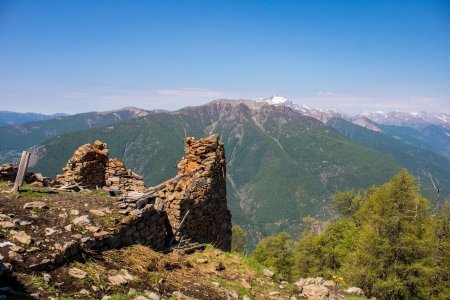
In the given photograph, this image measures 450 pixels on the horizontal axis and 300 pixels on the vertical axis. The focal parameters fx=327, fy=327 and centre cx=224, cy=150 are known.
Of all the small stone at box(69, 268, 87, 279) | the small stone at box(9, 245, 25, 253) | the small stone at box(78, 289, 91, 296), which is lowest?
the small stone at box(78, 289, 91, 296)

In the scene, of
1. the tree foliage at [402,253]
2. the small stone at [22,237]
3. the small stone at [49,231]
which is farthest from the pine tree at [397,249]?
the small stone at [22,237]

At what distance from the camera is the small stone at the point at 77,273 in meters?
9.83

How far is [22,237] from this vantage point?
10.2m

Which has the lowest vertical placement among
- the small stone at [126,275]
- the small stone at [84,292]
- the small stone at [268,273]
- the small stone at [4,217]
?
the small stone at [268,273]

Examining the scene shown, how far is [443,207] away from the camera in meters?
30.9

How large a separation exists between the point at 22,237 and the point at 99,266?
2.53 metres

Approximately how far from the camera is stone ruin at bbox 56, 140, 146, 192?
76.4ft

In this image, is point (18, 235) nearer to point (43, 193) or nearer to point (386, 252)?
point (43, 193)

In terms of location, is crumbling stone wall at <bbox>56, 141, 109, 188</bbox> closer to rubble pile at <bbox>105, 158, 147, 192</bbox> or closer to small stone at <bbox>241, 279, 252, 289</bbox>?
rubble pile at <bbox>105, 158, 147, 192</bbox>

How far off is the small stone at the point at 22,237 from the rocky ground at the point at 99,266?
28 millimetres

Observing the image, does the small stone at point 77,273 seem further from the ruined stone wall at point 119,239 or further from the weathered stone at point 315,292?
the weathered stone at point 315,292

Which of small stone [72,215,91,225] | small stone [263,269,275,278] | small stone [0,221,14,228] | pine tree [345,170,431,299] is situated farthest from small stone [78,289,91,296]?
pine tree [345,170,431,299]

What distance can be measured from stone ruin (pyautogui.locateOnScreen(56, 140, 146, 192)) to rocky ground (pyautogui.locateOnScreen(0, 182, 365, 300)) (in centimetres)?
693

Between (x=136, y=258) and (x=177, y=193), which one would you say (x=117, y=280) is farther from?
(x=177, y=193)
